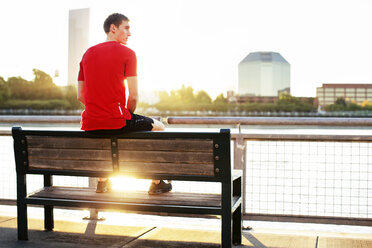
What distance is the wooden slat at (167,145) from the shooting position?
3494mm

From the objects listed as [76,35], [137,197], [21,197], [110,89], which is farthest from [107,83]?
[76,35]

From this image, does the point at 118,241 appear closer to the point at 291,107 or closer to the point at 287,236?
the point at 287,236

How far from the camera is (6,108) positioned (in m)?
126

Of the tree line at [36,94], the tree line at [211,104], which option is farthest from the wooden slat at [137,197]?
the tree line at [211,104]

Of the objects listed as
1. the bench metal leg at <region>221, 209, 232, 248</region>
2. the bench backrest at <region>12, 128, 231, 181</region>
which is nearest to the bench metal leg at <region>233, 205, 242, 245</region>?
the bench metal leg at <region>221, 209, 232, 248</region>

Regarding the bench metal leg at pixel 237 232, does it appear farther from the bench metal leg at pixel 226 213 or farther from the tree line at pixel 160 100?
the tree line at pixel 160 100

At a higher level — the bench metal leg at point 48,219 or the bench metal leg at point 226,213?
the bench metal leg at point 226,213

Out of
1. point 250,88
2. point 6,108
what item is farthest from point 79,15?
point 250,88

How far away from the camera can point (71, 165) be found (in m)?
3.87

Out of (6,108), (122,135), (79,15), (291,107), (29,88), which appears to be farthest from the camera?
(79,15)

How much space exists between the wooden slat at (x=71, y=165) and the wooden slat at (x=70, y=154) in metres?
0.03

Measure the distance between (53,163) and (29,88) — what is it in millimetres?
141634

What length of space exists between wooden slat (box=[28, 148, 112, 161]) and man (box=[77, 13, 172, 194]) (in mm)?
170

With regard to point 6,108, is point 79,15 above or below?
above
